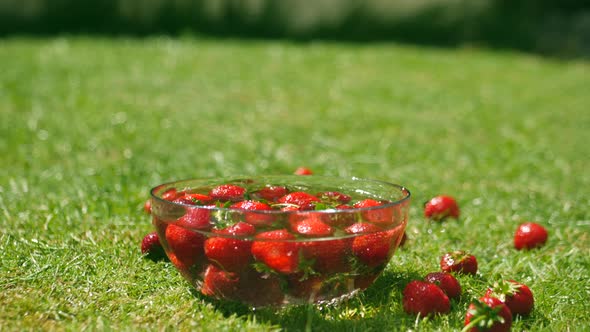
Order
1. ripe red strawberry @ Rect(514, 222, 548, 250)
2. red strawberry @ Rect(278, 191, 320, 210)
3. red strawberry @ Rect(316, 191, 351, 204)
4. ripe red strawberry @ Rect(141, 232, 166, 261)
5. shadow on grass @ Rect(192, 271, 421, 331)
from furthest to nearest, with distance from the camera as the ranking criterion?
ripe red strawberry @ Rect(514, 222, 548, 250)
ripe red strawberry @ Rect(141, 232, 166, 261)
red strawberry @ Rect(316, 191, 351, 204)
red strawberry @ Rect(278, 191, 320, 210)
shadow on grass @ Rect(192, 271, 421, 331)

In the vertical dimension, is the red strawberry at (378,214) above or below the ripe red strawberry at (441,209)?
above

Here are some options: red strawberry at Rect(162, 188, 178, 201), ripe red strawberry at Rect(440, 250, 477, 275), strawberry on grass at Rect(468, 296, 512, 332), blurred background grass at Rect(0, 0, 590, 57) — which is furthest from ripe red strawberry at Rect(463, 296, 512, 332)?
blurred background grass at Rect(0, 0, 590, 57)

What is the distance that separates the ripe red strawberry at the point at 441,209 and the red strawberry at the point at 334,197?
2.45 feet

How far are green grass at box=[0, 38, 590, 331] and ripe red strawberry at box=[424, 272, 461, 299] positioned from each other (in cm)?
6

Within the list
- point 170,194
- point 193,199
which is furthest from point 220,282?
point 170,194

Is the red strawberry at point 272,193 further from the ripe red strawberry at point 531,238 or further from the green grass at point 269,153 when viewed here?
the ripe red strawberry at point 531,238

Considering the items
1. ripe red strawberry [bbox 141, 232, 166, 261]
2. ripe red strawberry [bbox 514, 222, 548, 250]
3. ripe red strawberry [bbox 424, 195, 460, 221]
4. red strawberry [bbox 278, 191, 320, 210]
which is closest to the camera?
red strawberry [bbox 278, 191, 320, 210]

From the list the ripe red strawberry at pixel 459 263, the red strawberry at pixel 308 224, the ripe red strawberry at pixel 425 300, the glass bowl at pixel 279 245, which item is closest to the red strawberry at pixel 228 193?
the glass bowl at pixel 279 245

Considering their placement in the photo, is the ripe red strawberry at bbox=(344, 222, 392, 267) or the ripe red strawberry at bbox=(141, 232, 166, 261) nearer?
the ripe red strawberry at bbox=(344, 222, 392, 267)

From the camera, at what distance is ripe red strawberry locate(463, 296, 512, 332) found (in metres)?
1.50

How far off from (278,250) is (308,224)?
0.09m

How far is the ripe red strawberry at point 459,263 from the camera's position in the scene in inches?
75.2

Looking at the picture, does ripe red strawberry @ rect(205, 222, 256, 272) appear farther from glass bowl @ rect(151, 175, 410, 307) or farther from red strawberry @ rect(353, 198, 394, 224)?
red strawberry @ rect(353, 198, 394, 224)

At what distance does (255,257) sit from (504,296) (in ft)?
2.04
